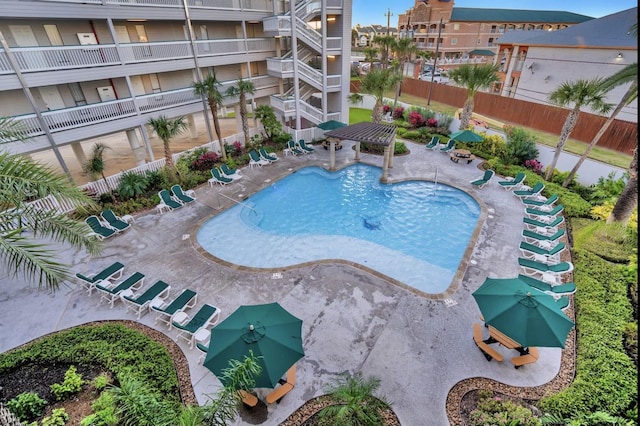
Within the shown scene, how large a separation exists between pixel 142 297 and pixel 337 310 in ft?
20.6

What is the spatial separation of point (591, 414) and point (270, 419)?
21.9ft

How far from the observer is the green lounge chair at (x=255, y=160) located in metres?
19.8

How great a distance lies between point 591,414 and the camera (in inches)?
239

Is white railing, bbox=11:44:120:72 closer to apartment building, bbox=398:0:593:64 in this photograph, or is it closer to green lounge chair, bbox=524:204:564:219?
green lounge chair, bbox=524:204:564:219

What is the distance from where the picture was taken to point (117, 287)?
10109mm

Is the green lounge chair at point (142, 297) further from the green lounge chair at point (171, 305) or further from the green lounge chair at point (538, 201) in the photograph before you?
the green lounge chair at point (538, 201)

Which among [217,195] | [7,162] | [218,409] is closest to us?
[218,409]

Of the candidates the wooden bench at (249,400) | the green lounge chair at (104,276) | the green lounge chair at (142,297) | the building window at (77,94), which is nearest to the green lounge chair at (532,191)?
the wooden bench at (249,400)

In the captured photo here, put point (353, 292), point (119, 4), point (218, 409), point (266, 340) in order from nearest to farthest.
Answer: point (218, 409) < point (266, 340) < point (353, 292) < point (119, 4)

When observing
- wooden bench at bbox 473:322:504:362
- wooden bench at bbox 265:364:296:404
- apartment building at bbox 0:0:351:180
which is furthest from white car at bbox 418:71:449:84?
wooden bench at bbox 265:364:296:404

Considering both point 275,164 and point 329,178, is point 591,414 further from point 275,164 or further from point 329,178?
point 275,164

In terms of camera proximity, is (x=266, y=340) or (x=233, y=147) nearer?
(x=266, y=340)

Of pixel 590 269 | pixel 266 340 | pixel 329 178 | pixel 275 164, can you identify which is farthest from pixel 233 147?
pixel 590 269

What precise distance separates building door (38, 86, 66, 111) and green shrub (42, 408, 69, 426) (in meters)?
15.6
